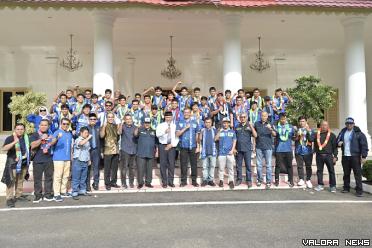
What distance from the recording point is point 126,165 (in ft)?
26.1

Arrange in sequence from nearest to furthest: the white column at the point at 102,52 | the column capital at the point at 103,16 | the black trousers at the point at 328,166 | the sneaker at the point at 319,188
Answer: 1. the black trousers at the point at 328,166
2. the sneaker at the point at 319,188
3. the column capital at the point at 103,16
4. the white column at the point at 102,52

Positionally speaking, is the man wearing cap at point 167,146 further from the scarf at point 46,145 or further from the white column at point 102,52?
the white column at point 102,52

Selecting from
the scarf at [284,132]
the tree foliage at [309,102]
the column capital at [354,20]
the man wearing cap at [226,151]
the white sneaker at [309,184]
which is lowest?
the white sneaker at [309,184]

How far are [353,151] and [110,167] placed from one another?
541 cm

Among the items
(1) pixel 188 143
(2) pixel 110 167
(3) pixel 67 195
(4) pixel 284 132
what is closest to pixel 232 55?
(4) pixel 284 132

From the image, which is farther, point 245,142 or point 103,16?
point 103,16

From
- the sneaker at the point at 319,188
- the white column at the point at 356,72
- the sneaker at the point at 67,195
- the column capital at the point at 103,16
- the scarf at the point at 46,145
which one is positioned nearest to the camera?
the scarf at the point at 46,145

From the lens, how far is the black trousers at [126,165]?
7883 millimetres

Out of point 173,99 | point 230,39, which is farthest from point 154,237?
point 230,39

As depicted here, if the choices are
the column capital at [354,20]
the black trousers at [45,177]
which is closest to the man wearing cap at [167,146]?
the black trousers at [45,177]

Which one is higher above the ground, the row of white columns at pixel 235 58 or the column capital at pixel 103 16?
the column capital at pixel 103 16

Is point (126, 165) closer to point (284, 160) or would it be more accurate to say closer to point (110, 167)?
point (110, 167)

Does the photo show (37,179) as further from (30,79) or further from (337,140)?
(30,79)

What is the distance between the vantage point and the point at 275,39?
14.3m
